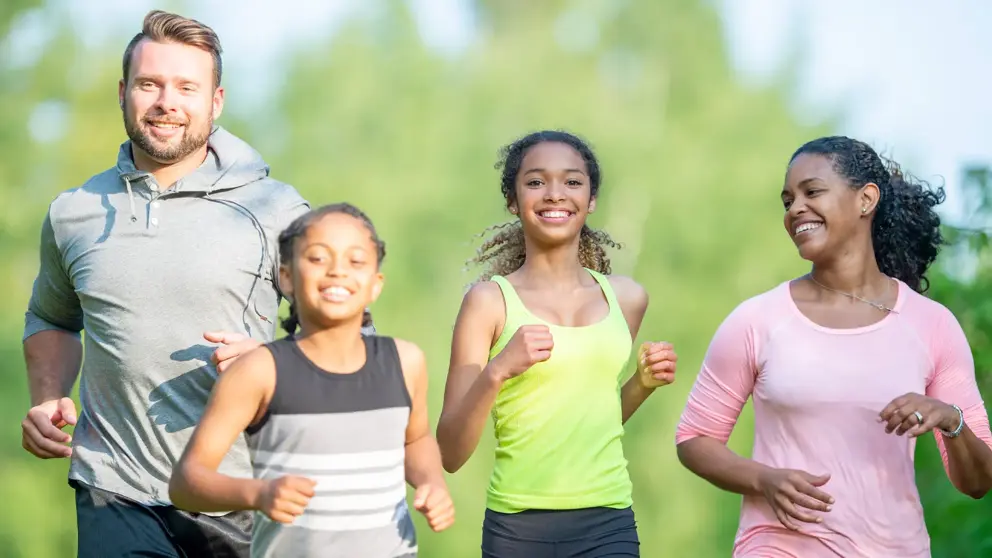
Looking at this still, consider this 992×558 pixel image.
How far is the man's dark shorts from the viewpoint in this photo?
146 inches

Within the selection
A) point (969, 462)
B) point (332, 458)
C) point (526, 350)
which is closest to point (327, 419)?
point (332, 458)

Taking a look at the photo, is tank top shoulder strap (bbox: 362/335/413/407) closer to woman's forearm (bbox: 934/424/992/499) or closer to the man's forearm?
the man's forearm

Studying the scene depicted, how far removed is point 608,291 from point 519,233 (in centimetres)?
47

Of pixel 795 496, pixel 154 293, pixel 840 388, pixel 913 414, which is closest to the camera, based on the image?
pixel 913 414

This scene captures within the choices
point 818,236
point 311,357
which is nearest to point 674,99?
point 818,236

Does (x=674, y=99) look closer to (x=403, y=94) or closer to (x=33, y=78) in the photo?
(x=403, y=94)

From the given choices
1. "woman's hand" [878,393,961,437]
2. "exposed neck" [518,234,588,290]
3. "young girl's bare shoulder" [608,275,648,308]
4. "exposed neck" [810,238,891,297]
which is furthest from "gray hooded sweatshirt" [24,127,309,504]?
"woman's hand" [878,393,961,437]

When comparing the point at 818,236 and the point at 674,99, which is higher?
the point at 674,99

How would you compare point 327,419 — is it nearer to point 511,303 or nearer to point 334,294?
point 334,294

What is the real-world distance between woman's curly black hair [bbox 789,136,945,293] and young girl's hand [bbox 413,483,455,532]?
1815 millimetres

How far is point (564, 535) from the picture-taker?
3947 mm

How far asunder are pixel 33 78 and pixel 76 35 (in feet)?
3.25

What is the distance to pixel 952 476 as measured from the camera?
4.14m

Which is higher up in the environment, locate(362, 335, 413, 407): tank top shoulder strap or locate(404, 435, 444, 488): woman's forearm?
locate(362, 335, 413, 407): tank top shoulder strap
